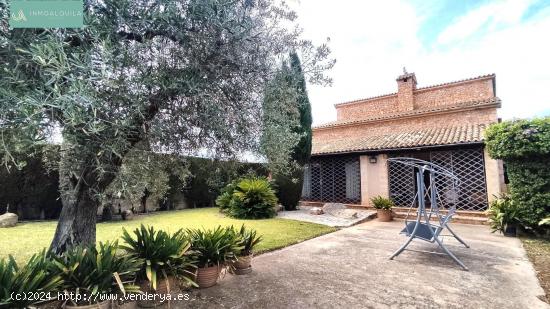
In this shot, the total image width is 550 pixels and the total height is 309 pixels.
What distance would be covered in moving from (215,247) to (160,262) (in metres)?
0.94

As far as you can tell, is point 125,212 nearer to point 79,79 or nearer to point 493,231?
point 79,79

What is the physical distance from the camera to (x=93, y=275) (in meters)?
3.29

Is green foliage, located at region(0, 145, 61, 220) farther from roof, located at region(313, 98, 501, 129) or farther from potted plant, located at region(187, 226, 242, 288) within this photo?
roof, located at region(313, 98, 501, 129)

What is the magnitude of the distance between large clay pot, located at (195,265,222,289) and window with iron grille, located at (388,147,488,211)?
1116cm

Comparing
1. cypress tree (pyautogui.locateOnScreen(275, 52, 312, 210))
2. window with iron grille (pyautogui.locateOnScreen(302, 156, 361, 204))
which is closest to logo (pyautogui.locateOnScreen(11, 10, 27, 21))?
cypress tree (pyautogui.locateOnScreen(275, 52, 312, 210))

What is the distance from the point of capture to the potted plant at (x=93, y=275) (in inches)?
122

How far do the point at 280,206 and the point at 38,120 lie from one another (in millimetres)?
13118

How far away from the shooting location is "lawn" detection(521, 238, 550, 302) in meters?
4.70

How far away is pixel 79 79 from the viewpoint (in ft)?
7.84

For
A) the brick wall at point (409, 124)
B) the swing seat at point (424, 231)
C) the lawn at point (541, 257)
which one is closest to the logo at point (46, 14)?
the swing seat at point (424, 231)

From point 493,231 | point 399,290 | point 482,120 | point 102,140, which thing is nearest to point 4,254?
point 102,140

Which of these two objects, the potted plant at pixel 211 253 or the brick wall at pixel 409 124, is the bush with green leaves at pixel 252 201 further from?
the brick wall at pixel 409 124

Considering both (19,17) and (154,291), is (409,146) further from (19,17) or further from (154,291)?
(19,17)

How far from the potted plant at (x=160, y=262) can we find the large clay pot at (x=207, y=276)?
0.17 metres
